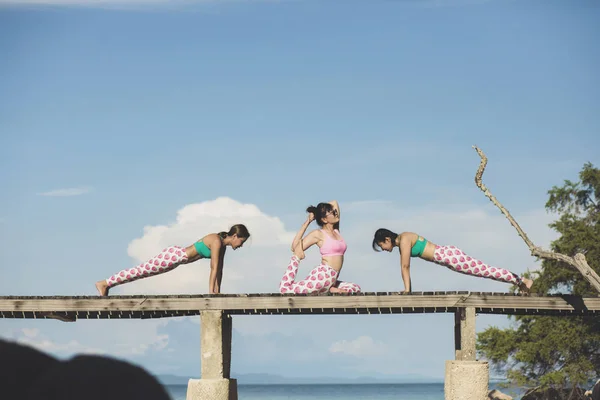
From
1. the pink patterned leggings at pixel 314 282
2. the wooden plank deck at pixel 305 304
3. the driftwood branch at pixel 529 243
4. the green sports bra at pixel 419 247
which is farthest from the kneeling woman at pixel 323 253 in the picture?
the driftwood branch at pixel 529 243

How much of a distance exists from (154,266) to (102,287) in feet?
2.89

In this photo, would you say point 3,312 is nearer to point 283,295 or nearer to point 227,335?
point 227,335

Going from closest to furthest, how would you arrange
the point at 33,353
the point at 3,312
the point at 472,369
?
1. the point at 33,353
2. the point at 472,369
3. the point at 3,312

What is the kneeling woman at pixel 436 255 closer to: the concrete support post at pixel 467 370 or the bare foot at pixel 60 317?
the concrete support post at pixel 467 370

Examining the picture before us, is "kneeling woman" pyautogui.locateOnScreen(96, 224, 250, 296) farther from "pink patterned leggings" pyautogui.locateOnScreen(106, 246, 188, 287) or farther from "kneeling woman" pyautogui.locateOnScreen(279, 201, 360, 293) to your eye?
"kneeling woman" pyautogui.locateOnScreen(279, 201, 360, 293)

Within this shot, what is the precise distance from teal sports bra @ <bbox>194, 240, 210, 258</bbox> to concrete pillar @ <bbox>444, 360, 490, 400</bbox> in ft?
13.6

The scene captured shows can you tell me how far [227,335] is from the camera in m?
12.5

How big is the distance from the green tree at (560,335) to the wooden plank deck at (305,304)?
47.6 feet

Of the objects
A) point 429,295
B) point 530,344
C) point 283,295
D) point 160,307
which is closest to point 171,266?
point 160,307

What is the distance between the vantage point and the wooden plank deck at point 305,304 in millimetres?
11906

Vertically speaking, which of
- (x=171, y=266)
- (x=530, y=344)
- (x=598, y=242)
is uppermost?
(x=598, y=242)

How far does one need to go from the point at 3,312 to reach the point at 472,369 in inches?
286

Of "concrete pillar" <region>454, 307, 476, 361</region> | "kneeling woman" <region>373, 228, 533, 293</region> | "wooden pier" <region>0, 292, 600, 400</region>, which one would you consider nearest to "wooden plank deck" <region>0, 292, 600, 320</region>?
"wooden pier" <region>0, 292, 600, 400</region>

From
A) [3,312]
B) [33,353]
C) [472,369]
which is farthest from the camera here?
[3,312]
